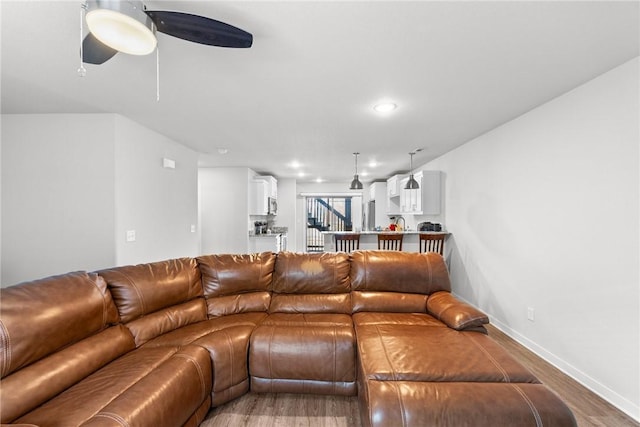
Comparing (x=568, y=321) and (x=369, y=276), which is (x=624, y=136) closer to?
(x=568, y=321)

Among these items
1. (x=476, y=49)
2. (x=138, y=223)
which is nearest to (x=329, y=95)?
(x=476, y=49)

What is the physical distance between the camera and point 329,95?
8.19 feet

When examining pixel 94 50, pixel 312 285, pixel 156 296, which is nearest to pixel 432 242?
pixel 312 285

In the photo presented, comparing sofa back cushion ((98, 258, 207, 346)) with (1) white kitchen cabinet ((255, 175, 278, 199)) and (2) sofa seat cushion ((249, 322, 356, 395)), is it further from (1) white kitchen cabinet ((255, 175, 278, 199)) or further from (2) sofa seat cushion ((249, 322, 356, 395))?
(1) white kitchen cabinet ((255, 175, 278, 199))

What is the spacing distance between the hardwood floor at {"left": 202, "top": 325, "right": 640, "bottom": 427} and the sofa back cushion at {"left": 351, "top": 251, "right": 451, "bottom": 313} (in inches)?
31.7

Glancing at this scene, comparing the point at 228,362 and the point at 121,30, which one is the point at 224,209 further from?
the point at 121,30

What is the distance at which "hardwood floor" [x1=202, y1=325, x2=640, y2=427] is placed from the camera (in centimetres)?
177

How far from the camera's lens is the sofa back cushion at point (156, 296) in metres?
1.91

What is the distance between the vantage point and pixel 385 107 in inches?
A: 108

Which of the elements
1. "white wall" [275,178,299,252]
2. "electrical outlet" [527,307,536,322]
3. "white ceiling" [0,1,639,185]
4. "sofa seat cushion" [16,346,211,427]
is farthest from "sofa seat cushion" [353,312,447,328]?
"white wall" [275,178,299,252]

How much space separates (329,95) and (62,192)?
10.0 ft

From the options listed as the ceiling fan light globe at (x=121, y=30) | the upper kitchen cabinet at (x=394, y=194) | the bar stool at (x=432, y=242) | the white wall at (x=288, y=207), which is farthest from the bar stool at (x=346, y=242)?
the white wall at (x=288, y=207)

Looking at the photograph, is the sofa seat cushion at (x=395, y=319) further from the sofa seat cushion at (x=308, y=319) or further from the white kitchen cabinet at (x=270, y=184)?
the white kitchen cabinet at (x=270, y=184)

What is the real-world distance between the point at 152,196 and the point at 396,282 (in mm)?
3214
